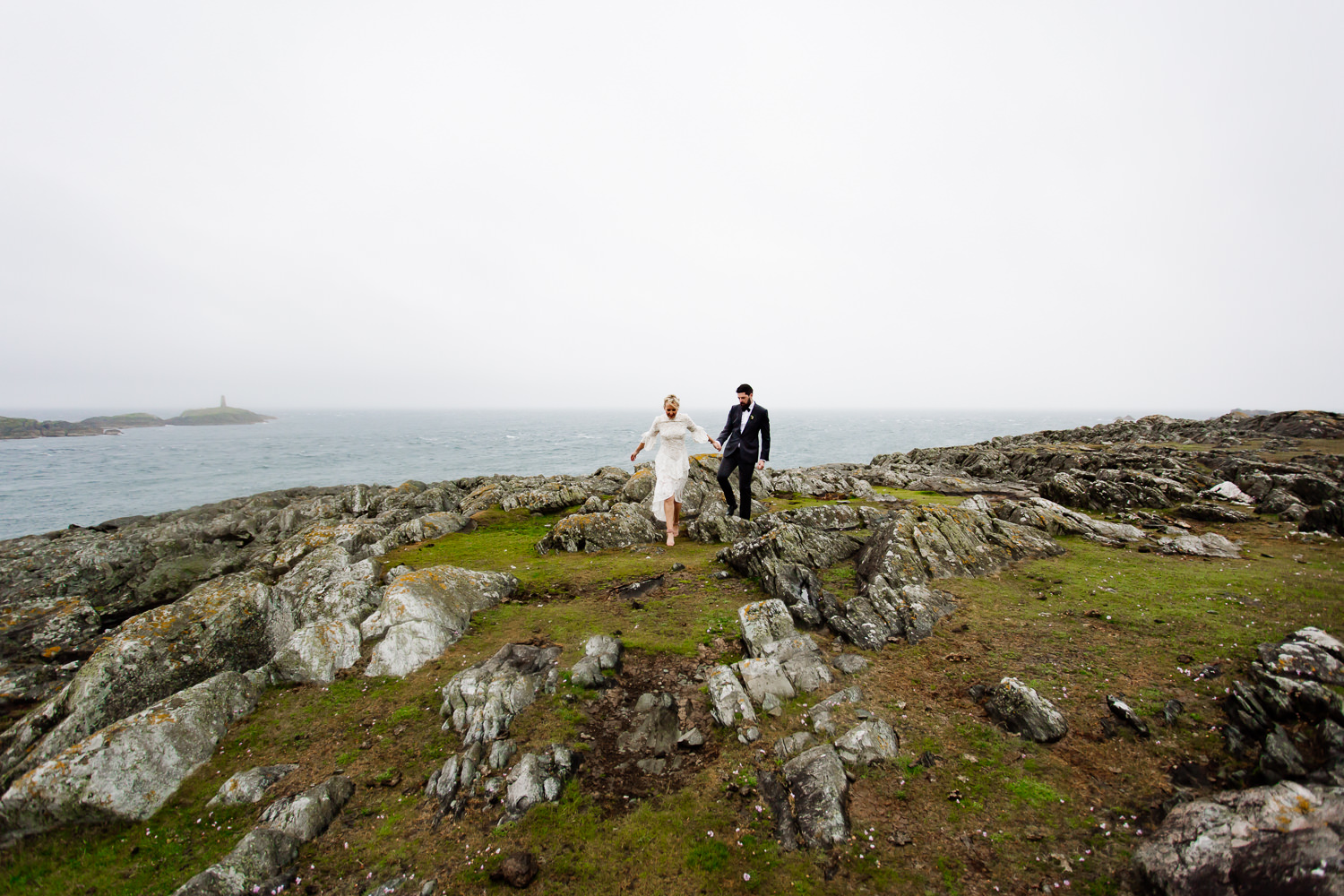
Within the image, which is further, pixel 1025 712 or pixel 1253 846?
pixel 1025 712

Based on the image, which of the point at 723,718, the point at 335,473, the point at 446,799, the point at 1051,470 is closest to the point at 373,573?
the point at 446,799

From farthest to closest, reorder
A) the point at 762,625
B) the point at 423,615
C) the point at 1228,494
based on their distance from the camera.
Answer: the point at 1228,494 → the point at 423,615 → the point at 762,625

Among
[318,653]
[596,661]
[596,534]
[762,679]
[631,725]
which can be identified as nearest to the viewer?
[631,725]

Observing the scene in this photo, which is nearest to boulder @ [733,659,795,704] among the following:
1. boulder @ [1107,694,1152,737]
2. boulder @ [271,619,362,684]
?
boulder @ [1107,694,1152,737]

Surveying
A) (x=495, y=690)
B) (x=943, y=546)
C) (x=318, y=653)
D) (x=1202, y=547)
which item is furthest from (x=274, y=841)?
(x=1202, y=547)

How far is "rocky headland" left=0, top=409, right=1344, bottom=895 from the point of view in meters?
4.53

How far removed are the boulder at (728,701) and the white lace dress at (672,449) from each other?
7.45 m

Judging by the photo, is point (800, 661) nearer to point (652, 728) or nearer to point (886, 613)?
point (886, 613)

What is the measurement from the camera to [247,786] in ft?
19.0

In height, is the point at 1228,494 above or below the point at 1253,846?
above

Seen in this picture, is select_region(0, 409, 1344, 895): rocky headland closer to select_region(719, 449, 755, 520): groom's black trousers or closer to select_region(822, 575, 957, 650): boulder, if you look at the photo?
select_region(822, 575, 957, 650): boulder

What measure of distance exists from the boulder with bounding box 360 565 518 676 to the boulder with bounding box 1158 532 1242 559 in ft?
50.8

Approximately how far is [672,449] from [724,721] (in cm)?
845

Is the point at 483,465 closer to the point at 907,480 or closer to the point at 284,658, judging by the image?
the point at 907,480
